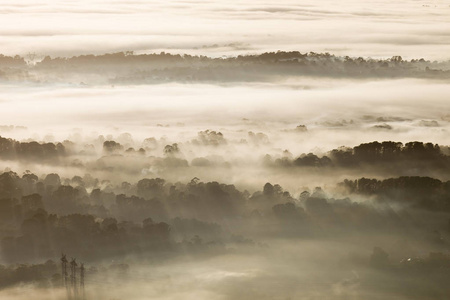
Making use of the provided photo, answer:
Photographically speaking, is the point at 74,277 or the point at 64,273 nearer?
the point at 74,277

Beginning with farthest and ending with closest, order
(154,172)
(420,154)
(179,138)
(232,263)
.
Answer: (179,138) → (420,154) → (154,172) → (232,263)

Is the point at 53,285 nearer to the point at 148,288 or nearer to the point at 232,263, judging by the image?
the point at 148,288

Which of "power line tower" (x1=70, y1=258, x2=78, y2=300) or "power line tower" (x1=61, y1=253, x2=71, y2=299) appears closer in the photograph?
"power line tower" (x1=70, y1=258, x2=78, y2=300)

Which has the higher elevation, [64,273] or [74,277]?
[64,273]

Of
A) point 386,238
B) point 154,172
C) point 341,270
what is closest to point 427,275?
point 341,270

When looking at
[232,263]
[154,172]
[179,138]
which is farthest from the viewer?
[179,138]

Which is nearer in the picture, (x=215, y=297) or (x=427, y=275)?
(x=215, y=297)

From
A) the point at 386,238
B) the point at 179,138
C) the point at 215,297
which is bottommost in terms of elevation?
the point at 215,297

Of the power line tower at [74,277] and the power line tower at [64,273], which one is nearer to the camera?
the power line tower at [74,277]

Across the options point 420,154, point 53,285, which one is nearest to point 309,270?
point 53,285

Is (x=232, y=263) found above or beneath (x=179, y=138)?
beneath
